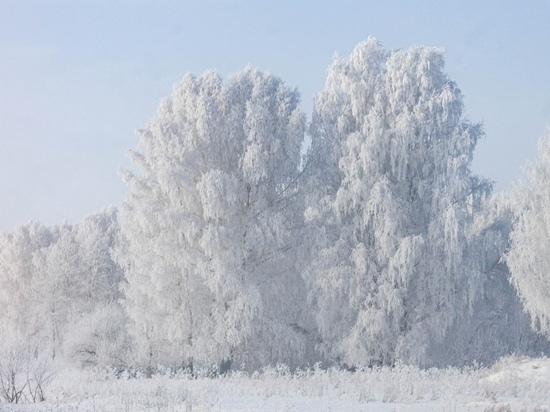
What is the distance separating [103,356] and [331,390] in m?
17.7

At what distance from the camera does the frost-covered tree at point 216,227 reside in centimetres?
2567

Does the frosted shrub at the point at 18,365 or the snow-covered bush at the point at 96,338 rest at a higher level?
the snow-covered bush at the point at 96,338

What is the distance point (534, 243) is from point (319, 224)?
7.88 m

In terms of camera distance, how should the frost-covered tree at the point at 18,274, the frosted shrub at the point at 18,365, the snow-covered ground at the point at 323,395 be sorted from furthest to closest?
the frost-covered tree at the point at 18,274 < the frosted shrub at the point at 18,365 < the snow-covered ground at the point at 323,395

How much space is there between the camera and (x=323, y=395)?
46.3ft

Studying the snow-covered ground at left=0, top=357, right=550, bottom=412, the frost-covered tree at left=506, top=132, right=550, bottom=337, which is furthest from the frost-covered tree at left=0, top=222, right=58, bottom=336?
the snow-covered ground at left=0, top=357, right=550, bottom=412

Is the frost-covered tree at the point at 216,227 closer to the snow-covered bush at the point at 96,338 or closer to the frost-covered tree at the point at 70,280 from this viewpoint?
the snow-covered bush at the point at 96,338

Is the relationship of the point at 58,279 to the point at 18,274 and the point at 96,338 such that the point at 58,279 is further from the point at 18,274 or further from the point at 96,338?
the point at 96,338

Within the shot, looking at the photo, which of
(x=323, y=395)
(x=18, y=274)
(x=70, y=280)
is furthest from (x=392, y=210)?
(x=18, y=274)

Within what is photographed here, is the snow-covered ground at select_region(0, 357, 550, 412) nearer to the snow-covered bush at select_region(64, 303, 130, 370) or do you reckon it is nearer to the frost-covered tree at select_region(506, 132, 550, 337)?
the frost-covered tree at select_region(506, 132, 550, 337)

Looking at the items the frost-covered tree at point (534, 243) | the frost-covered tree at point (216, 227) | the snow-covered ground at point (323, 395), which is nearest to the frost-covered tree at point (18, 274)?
the frost-covered tree at point (216, 227)

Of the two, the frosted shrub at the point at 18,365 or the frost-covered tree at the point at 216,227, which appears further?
the frost-covered tree at the point at 216,227

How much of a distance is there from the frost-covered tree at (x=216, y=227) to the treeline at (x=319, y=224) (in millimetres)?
53

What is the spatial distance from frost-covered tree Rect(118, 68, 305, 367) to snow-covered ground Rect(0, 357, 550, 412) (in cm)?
898
